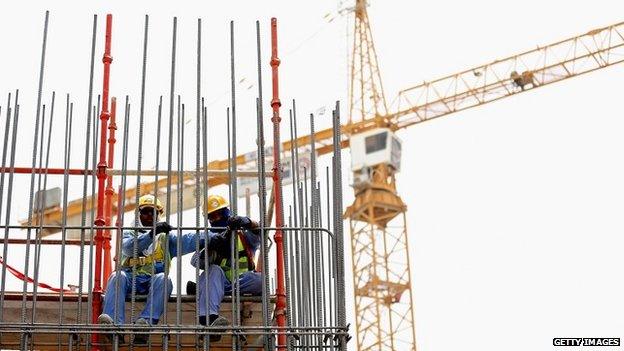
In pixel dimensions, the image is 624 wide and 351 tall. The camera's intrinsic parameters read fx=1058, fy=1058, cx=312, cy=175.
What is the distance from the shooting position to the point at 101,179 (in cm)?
975

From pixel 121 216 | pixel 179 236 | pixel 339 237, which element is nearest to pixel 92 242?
pixel 121 216

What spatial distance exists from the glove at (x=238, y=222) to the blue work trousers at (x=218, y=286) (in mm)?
527

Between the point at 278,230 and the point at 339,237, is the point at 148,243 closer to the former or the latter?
the point at 278,230

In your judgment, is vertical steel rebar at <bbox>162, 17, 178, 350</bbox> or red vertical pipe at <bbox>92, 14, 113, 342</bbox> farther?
red vertical pipe at <bbox>92, 14, 113, 342</bbox>

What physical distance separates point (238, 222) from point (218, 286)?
2.18 feet

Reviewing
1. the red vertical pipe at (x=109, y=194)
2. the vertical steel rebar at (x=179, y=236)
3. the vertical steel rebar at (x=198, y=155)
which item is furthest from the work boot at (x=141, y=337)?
the red vertical pipe at (x=109, y=194)

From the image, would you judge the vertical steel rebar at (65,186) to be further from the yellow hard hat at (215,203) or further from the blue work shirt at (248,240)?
the yellow hard hat at (215,203)

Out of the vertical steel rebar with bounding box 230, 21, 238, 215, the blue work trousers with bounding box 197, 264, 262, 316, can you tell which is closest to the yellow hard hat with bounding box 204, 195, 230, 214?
the blue work trousers with bounding box 197, 264, 262, 316

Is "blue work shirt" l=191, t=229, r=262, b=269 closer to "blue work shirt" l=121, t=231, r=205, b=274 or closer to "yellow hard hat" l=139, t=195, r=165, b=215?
"blue work shirt" l=121, t=231, r=205, b=274

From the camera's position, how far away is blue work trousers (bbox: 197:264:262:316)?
9039 mm

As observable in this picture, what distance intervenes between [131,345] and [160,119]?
1916 mm

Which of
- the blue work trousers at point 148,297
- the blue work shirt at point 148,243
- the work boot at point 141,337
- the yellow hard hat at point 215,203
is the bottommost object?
the work boot at point 141,337

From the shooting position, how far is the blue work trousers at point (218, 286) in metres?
9.04

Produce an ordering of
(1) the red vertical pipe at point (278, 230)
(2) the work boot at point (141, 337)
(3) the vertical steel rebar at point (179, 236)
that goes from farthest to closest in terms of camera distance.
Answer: (1) the red vertical pipe at point (278, 230)
(2) the work boot at point (141, 337)
(3) the vertical steel rebar at point (179, 236)
